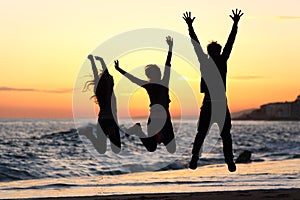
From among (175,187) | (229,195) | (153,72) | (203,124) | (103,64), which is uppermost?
(103,64)

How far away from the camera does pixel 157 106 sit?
531 inches

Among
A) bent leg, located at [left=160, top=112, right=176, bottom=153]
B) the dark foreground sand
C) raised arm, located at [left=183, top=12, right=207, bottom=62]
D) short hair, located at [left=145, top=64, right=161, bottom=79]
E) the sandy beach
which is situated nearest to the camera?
raised arm, located at [left=183, top=12, right=207, bottom=62]

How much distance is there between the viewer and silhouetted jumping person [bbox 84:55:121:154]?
13180mm

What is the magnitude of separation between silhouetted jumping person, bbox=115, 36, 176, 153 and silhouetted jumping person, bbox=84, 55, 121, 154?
12.8 inches

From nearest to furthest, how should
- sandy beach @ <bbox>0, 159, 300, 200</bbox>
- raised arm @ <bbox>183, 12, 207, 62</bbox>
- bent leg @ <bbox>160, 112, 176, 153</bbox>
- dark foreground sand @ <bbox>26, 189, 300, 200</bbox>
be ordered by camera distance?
raised arm @ <bbox>183, 12, 207, 62</bbox> < bent leg @ <bbox>160, 112, 176, 153</bbox> < dark foreground sand @ <bbox>26, 189, 300, 200</bbox> < sandy beach @ <bbox>0, 159, 300, 200</bbox>

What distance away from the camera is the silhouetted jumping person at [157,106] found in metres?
13.3

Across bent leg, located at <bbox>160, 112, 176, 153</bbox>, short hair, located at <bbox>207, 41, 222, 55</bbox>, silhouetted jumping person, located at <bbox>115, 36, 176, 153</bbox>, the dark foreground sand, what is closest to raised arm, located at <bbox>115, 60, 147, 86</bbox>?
silhouetted jumping person, located at <bbox>115, 36, 176, 153</bbox>

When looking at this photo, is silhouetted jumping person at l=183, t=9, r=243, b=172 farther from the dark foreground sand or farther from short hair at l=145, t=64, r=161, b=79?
the dark foreground sand

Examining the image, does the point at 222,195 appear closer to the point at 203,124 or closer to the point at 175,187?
the point at 175,187

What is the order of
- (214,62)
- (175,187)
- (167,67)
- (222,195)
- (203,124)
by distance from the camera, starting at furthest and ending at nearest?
(175,187), (222,195), (167,67), (203,124), (214,62)

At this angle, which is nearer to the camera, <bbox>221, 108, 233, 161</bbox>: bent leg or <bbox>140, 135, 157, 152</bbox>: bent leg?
<bbox>221, 108, 233, 161</bbox>: bent leg

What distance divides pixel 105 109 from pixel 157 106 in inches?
43.1

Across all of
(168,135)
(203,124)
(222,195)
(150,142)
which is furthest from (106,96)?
(222,195)

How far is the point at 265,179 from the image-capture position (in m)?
30.5
